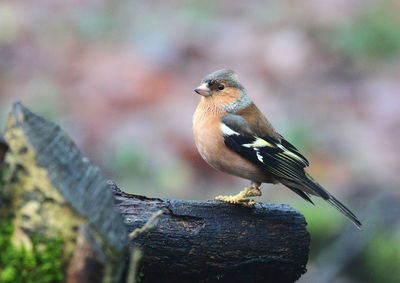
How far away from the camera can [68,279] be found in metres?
2.42

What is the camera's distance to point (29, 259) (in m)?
2.46

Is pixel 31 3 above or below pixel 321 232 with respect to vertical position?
above

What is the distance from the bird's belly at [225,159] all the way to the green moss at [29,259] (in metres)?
2.42

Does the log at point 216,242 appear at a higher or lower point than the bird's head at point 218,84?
lower

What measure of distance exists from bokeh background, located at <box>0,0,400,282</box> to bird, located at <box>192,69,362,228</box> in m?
2.01

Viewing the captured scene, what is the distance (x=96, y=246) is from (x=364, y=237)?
486 centimetres

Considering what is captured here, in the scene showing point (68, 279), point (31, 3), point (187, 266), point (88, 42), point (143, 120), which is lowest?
point (68, 279)

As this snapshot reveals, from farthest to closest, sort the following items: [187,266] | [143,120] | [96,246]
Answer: [143,120] → [187,266] → [96,246]

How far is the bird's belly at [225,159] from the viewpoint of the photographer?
4.78 m

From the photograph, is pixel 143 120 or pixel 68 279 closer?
pixel 68 279

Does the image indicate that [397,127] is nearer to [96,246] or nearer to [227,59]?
[227,59]

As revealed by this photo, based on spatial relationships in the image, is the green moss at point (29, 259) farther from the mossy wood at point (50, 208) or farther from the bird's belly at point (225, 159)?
the bird's belly at point (225, 159)

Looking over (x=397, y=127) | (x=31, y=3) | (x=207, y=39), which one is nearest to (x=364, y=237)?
(x=397, y=127)

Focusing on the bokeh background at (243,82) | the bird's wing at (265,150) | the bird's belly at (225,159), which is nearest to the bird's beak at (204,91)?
the bird's wing at (265,150)
